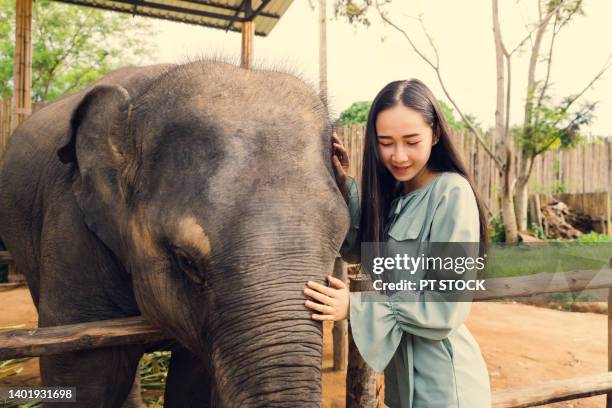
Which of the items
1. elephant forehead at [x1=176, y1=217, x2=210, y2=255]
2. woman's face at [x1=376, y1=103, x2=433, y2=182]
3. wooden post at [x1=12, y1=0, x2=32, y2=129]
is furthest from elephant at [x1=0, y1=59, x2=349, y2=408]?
wooden post at [x1=12, y1=0, x2=32, y2=129]

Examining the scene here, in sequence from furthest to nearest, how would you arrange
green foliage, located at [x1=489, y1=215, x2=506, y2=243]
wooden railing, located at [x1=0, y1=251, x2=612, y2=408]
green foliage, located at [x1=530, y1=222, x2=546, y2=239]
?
green foliage, located at [x1=530, y1=222, x2=546, y2=239], green foliage, located at [x1=489, y1=215, x2=506, y2=243], wooden railing, located at [x1=0, y1=251, x2=612, y2=408]

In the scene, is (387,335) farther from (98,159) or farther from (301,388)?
(98,159)

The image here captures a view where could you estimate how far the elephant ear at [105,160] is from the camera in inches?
80.1

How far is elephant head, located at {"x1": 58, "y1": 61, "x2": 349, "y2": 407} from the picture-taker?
1.53m

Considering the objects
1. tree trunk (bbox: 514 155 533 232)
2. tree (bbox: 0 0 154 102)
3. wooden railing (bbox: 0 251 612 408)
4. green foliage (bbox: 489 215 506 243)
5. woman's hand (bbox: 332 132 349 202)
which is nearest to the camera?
wooden railing (bbox: 0 251 612 408)

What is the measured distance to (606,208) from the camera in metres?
10.9

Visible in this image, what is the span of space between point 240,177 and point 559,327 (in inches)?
243

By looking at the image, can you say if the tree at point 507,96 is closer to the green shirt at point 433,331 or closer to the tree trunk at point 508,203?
the tree trunk at point 508,203

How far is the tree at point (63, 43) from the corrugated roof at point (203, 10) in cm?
1120

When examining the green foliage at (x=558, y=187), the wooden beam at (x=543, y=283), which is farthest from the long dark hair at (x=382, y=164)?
the green foliage at (x=558, y=187)

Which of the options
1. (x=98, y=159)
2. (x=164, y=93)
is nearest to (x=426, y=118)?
(x=164, y=93)

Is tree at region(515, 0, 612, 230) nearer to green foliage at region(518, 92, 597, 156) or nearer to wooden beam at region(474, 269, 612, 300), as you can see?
green foliage at region(518, 92, 597, 156)

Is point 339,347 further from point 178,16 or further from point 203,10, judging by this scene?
point 178,16

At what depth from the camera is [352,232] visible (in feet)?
6.58
